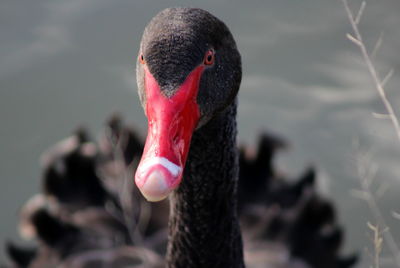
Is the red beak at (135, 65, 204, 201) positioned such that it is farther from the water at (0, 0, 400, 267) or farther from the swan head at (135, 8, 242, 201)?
the water at (0, 0, 400, 267)

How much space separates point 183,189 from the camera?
1.82 meters

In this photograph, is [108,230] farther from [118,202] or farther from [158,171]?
[158,171]

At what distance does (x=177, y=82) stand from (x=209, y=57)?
0.13 meters

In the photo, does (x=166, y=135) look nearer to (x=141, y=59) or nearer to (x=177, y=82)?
(x=177, y=82)

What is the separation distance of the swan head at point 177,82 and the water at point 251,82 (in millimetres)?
1689

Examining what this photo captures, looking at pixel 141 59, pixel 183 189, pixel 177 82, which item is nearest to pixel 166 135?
pixel 177 82

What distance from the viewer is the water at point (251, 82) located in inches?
129

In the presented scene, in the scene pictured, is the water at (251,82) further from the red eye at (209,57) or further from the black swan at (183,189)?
the red eye at (209,57)

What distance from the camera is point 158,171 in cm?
124

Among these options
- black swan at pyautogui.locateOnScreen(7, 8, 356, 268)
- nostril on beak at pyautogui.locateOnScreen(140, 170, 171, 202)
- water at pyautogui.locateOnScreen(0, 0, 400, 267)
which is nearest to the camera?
nostril on beak at pyautogui.locateOnScreen(140, 170, 171, 202)

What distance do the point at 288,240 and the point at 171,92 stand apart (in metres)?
1.28

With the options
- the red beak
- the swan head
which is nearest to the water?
the swan head

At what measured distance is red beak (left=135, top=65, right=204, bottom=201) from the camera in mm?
1227

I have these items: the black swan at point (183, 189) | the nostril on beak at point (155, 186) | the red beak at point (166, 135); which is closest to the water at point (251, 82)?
the black swan at point (183, 189)
